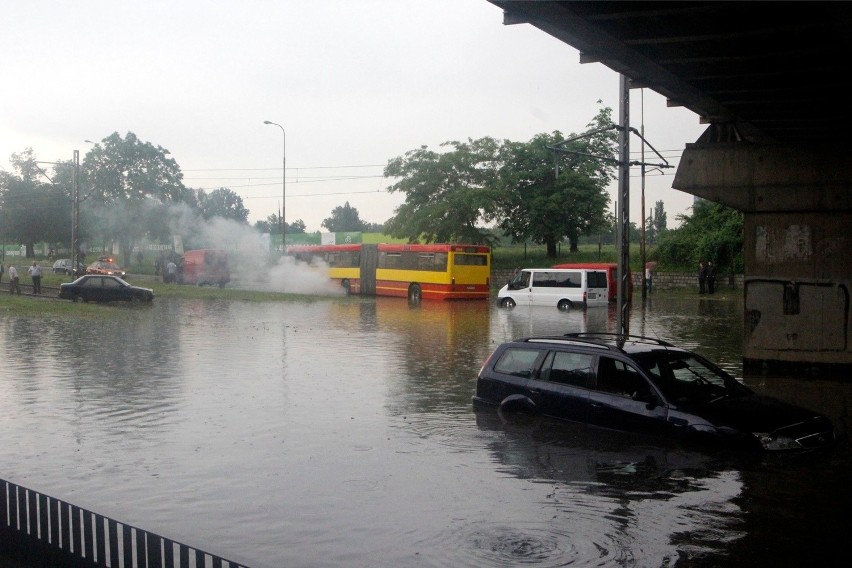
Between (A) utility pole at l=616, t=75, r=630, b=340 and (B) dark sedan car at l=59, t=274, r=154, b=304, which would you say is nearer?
(A) utility pole at l=616, t=75, r=630, b=340

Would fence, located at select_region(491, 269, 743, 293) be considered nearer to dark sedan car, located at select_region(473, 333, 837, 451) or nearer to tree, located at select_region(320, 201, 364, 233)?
dark sedan car, located at select_region(473, 333, 837, 451)

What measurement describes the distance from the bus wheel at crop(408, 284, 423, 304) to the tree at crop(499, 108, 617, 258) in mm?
A: 22114

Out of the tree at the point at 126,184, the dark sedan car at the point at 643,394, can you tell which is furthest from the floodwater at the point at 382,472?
the tree at the point at 126,184

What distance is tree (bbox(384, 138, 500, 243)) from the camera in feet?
226

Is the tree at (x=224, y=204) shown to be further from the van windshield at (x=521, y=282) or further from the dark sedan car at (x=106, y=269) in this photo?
the van windshield at (x=521, y=282)

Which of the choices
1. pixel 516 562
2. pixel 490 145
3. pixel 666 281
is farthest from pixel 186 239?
pixel 516 562

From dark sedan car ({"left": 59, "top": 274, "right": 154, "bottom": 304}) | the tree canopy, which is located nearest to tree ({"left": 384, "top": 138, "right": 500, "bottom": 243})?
the tree canopy

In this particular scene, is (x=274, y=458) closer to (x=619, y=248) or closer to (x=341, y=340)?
(x=619, y=248)

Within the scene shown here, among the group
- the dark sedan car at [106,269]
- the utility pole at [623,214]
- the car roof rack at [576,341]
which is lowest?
the car roof rack at [576,341]

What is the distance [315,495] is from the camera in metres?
9.03

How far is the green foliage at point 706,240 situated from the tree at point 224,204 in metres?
79.4

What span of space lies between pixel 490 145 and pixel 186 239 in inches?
989

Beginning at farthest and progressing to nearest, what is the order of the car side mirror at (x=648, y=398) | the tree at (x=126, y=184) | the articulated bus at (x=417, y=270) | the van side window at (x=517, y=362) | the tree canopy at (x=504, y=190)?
the tree at (x=126, y=184), the tree canopy at (x=504, y=190), the articulated bus at (x=417, y=270), the van side window at (x=517, y=362), the car side mirror at (x=648, y=398)

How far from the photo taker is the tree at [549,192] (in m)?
70.2
